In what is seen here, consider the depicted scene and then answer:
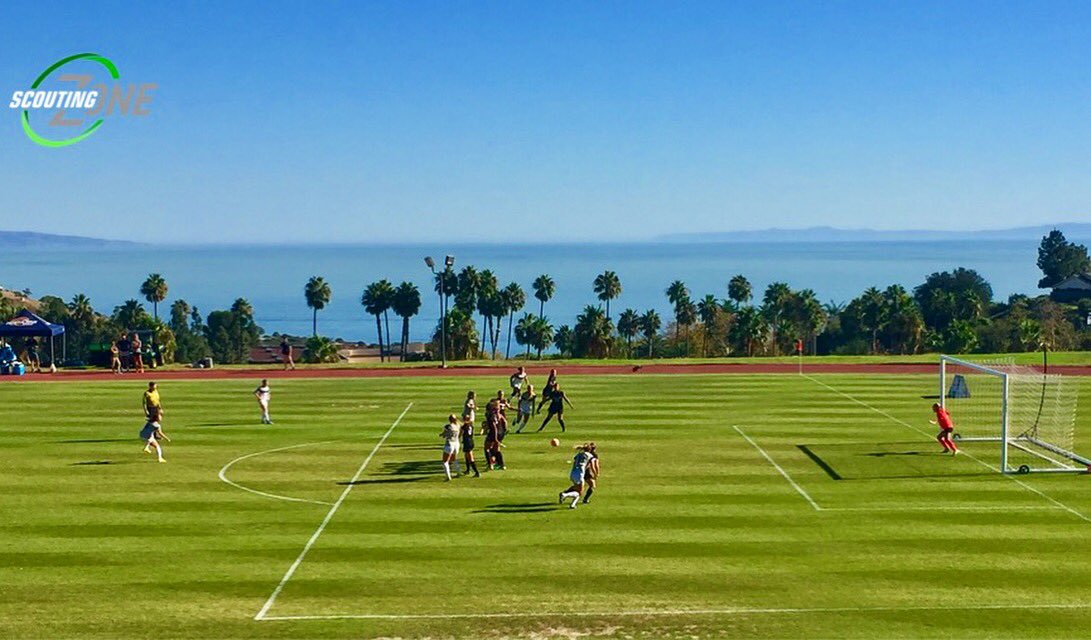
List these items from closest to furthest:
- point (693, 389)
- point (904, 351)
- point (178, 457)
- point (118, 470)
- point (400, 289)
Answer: point (118, 470) < point (178, 457) < point (693, 389) < point (904, 351) < point (400, 289)

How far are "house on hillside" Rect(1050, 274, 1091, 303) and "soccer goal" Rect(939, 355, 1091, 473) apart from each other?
127 meters

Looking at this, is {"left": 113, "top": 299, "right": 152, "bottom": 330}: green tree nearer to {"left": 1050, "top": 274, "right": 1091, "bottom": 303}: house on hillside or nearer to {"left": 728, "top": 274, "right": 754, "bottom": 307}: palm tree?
{"left": 728, "top": 274, "right": 754, "bottom": 307}: palm tree

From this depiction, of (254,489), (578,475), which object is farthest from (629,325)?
(578,475)

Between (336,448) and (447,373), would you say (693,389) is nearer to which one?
(447,373)

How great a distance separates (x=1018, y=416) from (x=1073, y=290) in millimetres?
142237

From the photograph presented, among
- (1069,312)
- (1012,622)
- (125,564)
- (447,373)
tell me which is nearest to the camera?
(1012,622)

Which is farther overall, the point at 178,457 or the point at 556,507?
the point at 178,457

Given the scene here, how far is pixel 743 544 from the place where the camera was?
2423 centimetres

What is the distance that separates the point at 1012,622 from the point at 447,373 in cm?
4435

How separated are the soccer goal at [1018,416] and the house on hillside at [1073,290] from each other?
417 ft

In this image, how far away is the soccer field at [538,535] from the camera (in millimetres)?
19719

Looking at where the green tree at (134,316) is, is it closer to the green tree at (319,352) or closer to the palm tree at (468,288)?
the green tree at (319,352)

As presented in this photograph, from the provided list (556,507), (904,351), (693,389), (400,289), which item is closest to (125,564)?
(556,507)

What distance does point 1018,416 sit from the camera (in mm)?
38812
